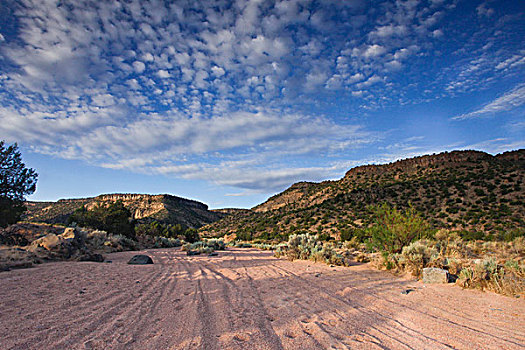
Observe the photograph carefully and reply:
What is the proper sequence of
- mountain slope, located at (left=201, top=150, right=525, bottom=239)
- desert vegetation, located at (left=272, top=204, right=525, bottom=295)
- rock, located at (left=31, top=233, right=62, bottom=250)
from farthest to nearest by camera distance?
mountain slope, located at (left=201, top=150, right=525, bottom=239) → rock, located at (left=31, top=233, right=62, bottom=250) → desert vegetation, located at (left=272, top=204, right=525, bottom=295)

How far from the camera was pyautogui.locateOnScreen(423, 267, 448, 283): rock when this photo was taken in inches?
253

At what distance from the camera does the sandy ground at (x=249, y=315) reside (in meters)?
3.33

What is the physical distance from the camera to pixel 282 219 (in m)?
41.5

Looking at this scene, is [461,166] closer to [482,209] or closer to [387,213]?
[482,209]

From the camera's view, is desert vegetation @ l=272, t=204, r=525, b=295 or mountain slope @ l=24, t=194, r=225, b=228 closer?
desert vegetation @ l=272, t=204, r=525, b=295

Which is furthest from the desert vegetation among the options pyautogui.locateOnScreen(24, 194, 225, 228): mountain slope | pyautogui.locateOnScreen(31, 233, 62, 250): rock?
pyautogui.locateOnScreen(24, 194, 225, 228): mountain slope

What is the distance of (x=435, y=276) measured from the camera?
6.58 m

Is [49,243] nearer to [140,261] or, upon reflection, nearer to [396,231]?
[140,261]

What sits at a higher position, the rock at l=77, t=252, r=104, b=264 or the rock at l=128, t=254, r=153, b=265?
the rock at l=77, t=252, r=104, b=264

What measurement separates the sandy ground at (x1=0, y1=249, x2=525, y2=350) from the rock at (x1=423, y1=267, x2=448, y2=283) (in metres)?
0.26

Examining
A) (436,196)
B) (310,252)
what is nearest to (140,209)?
(436,196)

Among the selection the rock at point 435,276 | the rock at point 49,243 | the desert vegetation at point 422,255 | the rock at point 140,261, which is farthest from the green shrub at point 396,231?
the rock at point 49,243

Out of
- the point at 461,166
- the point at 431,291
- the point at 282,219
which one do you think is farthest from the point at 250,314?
the point at 461,166

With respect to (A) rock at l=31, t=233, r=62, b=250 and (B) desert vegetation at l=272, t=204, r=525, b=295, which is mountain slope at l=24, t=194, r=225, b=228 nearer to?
(A) rock at l=31, t=233, r=62, b=250
